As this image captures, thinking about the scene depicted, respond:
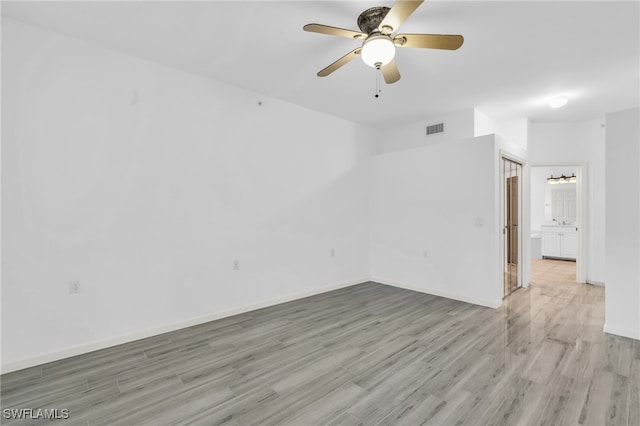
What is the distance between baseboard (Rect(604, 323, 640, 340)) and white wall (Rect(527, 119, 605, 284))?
2.60m

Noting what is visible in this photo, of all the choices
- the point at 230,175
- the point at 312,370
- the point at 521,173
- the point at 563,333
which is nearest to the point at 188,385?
the point at 312,370

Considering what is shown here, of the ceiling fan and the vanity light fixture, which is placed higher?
the ceiling fan

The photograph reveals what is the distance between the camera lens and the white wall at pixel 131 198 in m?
2.58

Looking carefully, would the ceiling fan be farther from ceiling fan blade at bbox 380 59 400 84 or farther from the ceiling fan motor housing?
ceiling fan blade at bbox 380 59 400 84

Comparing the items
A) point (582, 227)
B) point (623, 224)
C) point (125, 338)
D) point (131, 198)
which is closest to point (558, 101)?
point (623, 224)

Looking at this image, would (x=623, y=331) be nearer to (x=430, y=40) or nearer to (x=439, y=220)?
(x=439, y=220)

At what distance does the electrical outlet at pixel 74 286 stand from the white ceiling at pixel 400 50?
2.29 metres

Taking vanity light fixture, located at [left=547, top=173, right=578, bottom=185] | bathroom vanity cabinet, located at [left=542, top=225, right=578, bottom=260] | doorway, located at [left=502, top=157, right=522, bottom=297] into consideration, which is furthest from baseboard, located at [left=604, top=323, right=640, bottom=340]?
vanity light fixture, located at [left=547, top=173, right=578, bottom=185]

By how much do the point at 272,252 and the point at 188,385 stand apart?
214 cm

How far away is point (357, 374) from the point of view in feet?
Answer: 8.02

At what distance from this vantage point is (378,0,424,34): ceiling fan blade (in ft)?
6.12

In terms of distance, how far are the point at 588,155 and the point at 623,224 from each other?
2.93 m

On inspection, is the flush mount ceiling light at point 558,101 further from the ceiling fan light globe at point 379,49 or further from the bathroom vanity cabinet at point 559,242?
the bathroom vanity cabinet at point 559,242

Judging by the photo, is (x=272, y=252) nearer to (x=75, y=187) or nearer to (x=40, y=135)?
(x=75, y=187)
